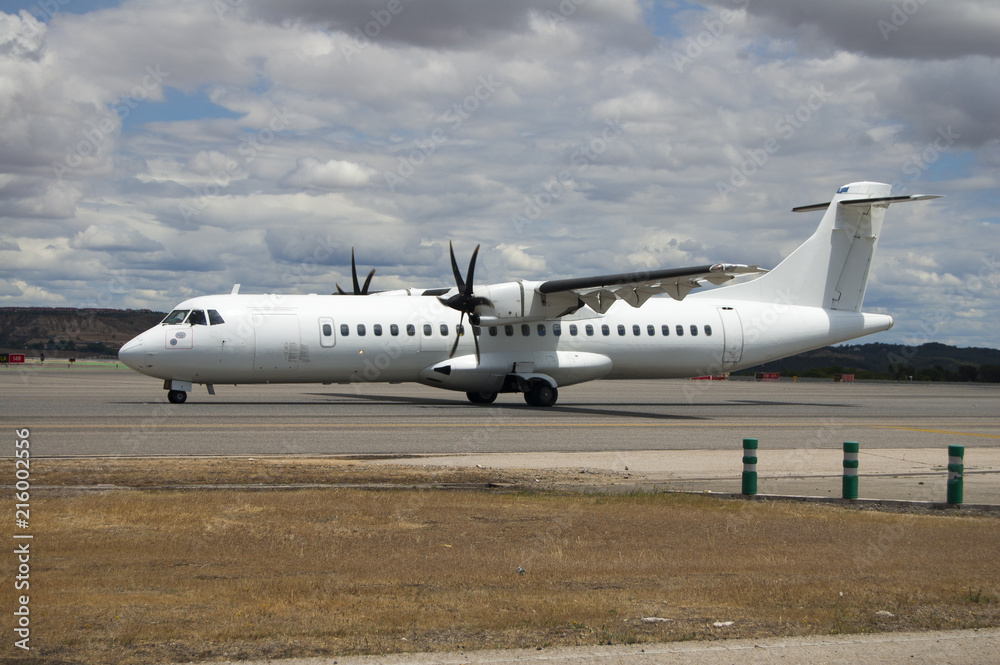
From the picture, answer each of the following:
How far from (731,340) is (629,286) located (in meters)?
6.77

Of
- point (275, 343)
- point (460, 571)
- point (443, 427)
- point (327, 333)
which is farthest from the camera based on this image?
point (327, 333)

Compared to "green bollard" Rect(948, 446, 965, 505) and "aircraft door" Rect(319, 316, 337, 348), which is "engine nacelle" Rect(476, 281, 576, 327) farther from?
"green bollard" Rect(948, 446, 965, 505)

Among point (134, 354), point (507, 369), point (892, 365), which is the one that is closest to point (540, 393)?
point (507, 369)

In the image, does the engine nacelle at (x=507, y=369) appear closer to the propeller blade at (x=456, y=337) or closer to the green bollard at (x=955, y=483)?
the propeller blade at (x=456, y=337)

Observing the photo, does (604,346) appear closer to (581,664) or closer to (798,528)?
(798,528)

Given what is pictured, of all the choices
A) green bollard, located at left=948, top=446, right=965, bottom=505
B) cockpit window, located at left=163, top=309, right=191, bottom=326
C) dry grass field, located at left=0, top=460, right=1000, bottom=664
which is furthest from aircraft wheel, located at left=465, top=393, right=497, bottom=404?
green bollard, located at left=948, top=446, right=965, bottom=505

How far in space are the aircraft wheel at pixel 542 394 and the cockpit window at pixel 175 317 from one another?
11054 mm

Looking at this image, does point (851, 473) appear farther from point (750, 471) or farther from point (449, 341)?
point (449, 341)

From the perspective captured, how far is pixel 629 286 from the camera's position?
27797mm

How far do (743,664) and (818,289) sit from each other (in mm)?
30567

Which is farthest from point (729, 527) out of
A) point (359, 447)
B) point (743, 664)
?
point (359, 447)

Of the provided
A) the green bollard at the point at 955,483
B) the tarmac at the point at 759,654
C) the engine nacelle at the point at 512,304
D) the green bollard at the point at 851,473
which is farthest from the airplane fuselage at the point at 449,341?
the tarmac at the point at 759,654

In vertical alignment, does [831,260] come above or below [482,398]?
above

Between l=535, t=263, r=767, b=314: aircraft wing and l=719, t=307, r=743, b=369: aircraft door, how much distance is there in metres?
5.58
